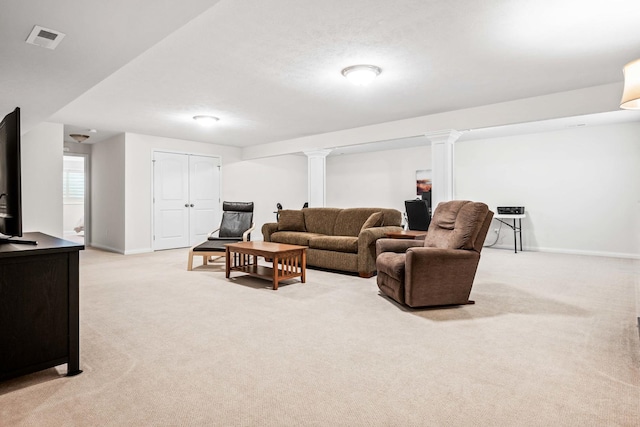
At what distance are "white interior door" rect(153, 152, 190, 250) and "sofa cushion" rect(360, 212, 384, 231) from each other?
15.2 feet

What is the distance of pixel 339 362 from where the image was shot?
2133 millimetres

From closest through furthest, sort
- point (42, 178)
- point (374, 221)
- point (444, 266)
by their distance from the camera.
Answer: point (444, 266) < point (374, 221) < point (42, 178)

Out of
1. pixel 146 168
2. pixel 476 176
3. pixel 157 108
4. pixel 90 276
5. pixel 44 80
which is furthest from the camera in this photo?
pixel 476 176

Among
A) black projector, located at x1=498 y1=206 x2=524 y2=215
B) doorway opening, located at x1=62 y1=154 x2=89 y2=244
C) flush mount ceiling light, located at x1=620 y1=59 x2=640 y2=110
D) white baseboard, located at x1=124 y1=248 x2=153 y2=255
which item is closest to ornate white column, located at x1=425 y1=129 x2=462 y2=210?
black projector, located at x1=498 y1=206 x2=524 y2=215

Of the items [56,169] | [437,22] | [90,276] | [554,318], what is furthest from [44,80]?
[554,318]

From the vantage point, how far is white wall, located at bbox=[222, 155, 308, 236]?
888cm

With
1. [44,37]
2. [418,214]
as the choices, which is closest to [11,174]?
[44,37]

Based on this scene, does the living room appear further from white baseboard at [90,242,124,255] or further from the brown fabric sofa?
the brown fabric sofa

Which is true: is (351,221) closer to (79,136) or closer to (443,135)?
(443,135)

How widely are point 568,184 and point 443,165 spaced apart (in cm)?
290

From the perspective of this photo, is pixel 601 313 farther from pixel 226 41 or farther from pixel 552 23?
pixel 226 41

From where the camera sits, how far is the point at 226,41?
3100mm

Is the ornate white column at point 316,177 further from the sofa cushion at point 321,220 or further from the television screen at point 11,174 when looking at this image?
the television screen at point 11,174

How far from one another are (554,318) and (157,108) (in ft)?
17.6
